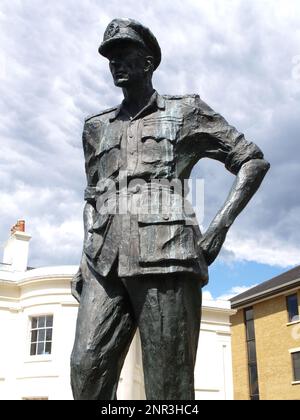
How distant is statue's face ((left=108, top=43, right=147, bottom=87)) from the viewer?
142 inches

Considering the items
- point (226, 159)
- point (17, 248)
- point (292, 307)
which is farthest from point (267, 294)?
point (226, 159)

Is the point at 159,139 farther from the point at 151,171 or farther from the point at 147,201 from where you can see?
the point at 147,201

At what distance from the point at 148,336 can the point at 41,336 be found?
71.1 feet

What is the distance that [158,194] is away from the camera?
3.37 metres

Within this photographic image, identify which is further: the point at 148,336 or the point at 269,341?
the point at 269,341

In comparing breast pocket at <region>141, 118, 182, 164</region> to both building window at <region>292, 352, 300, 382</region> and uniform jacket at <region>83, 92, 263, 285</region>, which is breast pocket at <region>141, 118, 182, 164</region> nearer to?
uniform jacket at <region>83, 92, 263, 285</region>

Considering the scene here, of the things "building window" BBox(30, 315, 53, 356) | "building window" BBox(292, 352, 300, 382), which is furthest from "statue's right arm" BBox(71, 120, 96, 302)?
"building window" BBox(292, 352, 300, 382)

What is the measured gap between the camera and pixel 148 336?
317 centimetres

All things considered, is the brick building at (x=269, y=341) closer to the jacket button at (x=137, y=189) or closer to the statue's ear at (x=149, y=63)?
the statue's ear at (x=149, y=63)

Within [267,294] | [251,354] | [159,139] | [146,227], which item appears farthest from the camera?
[251,354]

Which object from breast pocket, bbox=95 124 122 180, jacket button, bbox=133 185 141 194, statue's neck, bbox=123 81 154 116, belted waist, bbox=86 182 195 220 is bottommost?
belted waist, bbox=86 182 195 220
